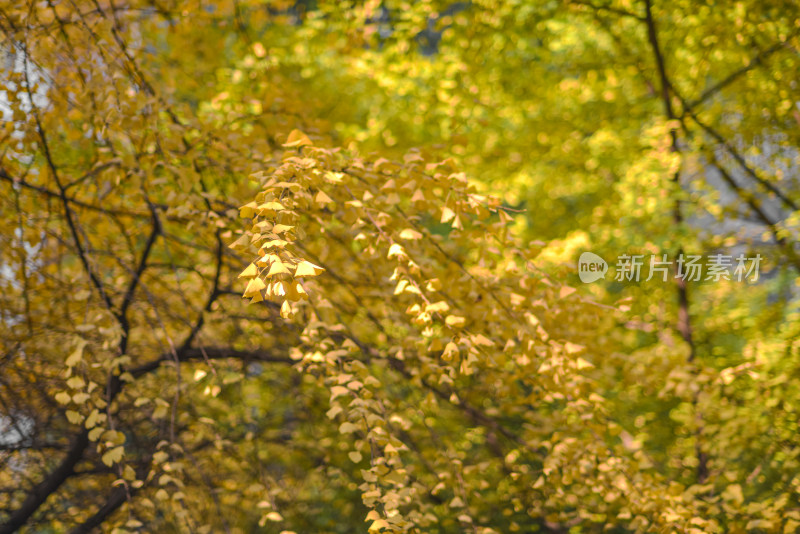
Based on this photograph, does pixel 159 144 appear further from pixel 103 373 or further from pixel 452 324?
pixel 452 324

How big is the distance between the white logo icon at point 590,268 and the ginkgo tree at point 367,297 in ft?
0.49

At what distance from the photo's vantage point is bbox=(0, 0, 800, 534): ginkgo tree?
1.90m

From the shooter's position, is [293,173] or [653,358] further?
[653,358]

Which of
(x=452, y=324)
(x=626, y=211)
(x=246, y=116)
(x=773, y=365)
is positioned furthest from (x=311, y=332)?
(x=626, y=211)

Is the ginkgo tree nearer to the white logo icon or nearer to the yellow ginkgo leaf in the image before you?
the yellow ginkgo leaf

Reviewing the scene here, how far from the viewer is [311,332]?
6.24 ft

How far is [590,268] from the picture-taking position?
3.13 metres

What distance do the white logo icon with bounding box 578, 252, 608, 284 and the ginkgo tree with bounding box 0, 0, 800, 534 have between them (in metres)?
0.15

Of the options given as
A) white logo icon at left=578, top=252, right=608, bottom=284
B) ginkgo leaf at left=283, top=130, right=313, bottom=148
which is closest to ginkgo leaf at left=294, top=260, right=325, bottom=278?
ginkgo leaf at left=283, top=130, right=313, bottom=148

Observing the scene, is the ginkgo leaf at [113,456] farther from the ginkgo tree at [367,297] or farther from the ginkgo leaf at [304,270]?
the ginkgo leaf at [304,270]

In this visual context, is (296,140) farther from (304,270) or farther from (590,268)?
(590,268)

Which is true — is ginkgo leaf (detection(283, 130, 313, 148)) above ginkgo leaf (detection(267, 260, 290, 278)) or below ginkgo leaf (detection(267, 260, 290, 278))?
above

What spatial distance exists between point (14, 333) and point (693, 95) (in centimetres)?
477

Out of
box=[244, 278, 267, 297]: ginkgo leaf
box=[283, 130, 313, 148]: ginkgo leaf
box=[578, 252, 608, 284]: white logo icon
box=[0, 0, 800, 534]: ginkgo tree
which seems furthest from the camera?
box=[578, 252, 608, 284]: white logo icon
